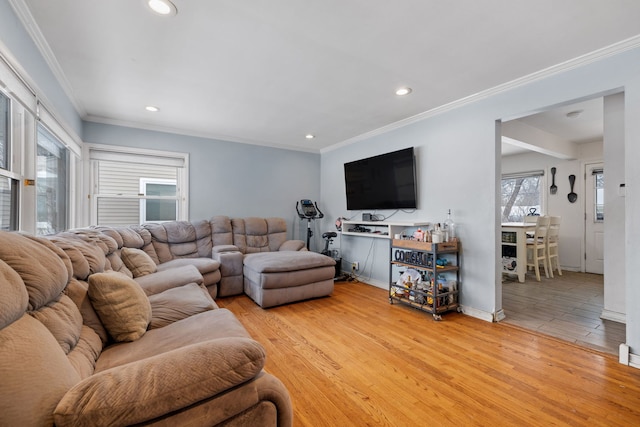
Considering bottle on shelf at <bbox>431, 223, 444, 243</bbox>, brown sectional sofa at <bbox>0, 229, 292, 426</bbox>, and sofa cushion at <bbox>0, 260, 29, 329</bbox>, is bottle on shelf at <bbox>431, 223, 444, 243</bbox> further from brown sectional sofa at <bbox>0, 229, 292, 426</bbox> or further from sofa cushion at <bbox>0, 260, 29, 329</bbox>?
sofa cushion at <bbox>0, 260, 29, 329</bbox>

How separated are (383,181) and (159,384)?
143 inches

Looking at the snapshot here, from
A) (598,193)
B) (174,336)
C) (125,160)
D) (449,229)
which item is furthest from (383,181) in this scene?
(598,193)

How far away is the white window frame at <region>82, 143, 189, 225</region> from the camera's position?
3.66 m

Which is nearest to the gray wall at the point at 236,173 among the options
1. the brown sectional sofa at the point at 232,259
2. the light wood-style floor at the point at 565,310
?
the brown sectional sofa at the point at 232,259

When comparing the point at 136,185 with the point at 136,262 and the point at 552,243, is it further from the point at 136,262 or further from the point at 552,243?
the point at 552,243

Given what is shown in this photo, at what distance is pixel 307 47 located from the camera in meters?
2.10

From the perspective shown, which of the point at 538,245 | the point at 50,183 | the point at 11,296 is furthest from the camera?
the point at 538,245

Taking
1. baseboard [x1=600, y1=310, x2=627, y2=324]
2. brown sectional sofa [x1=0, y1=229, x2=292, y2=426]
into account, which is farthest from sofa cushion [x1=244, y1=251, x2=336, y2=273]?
baseboard [x1=600, y1=310, x2=627, y2=324]

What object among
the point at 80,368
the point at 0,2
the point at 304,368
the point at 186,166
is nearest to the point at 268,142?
the point at 186,166

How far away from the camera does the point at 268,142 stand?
4.89 m

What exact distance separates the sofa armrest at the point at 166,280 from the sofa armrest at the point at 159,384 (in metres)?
1.55

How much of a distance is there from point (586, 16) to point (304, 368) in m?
2.96

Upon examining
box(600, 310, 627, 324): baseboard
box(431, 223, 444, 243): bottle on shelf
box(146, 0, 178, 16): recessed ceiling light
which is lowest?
box(600, 310, 627, 324): baseboard

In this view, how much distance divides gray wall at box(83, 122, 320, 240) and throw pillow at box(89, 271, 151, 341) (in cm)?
303
